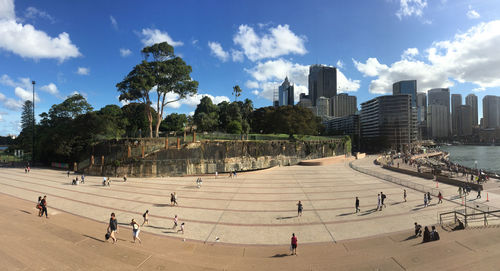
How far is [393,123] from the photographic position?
10125cm

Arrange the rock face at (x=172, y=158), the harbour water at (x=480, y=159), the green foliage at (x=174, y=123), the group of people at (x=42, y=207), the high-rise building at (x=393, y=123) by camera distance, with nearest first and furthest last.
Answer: the group of people at (x=42, y=207) → the rock face at (x=172, y=158) → the green foliage at (x=174, y=123) → the harbour water at (x=480, y=159) → the high-rise building at (x=393, y=123)

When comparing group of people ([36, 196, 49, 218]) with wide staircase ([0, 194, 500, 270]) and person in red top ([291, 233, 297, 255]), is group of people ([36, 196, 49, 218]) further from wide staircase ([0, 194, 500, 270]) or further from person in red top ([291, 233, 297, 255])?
person in red top ([291, 233, 297, 255])

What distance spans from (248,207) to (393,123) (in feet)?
367

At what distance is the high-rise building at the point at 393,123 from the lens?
327ft

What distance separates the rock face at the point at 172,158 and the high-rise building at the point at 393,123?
90462 mm

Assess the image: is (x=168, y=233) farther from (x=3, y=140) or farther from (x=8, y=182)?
(x=3, y=140)

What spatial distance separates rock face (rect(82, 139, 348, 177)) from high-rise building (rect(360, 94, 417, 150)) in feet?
297

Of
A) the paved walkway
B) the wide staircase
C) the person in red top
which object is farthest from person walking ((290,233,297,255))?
the paved walkway

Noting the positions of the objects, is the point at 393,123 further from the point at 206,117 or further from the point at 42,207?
the point at 42,207

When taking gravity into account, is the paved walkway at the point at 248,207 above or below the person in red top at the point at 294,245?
below

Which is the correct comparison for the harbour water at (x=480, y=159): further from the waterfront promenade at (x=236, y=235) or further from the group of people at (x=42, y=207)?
the group of people at (x=42, y=207)

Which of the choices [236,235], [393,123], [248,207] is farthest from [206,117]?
[393,123]

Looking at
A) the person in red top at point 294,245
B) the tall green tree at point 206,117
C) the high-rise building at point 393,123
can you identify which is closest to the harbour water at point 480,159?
the high-rise building at point 393,123

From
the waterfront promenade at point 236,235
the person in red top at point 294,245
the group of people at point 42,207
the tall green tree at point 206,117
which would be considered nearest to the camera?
the waterfront promenade at point 236,235
